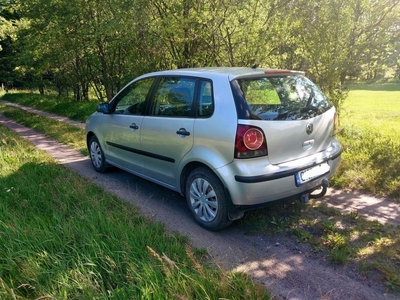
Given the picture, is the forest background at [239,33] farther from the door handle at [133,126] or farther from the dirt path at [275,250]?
the door handle at [133,126]

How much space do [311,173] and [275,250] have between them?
0.93 meters

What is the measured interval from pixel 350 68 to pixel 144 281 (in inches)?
228

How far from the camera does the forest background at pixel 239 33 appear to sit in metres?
6.06

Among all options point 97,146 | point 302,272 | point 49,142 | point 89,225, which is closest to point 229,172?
point 302,272

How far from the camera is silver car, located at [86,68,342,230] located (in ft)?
10.5

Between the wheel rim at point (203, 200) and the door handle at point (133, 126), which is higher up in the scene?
the door handle at point (133, 126)

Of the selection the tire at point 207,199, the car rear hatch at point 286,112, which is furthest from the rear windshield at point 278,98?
the tire at point 207,199

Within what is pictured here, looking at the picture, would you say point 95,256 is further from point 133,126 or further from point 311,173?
point 311,173

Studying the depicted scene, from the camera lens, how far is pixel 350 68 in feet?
20.9

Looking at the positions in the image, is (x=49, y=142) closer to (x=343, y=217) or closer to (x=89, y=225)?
(x=89, y=225)

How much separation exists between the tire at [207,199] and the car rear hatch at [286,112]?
0.63m

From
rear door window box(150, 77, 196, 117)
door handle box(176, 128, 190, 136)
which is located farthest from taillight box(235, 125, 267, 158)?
rear door window box(150, 77, 196, 117)

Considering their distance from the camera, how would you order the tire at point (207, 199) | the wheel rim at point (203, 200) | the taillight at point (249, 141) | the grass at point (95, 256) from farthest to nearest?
1. the wheel rim at point (203, 200)
2. the tire at point (207, 199)
3. the taillight at point (249, 141)
4. the grass at point (95, 256)

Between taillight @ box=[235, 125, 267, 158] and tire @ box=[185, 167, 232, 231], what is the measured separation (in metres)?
0.43
